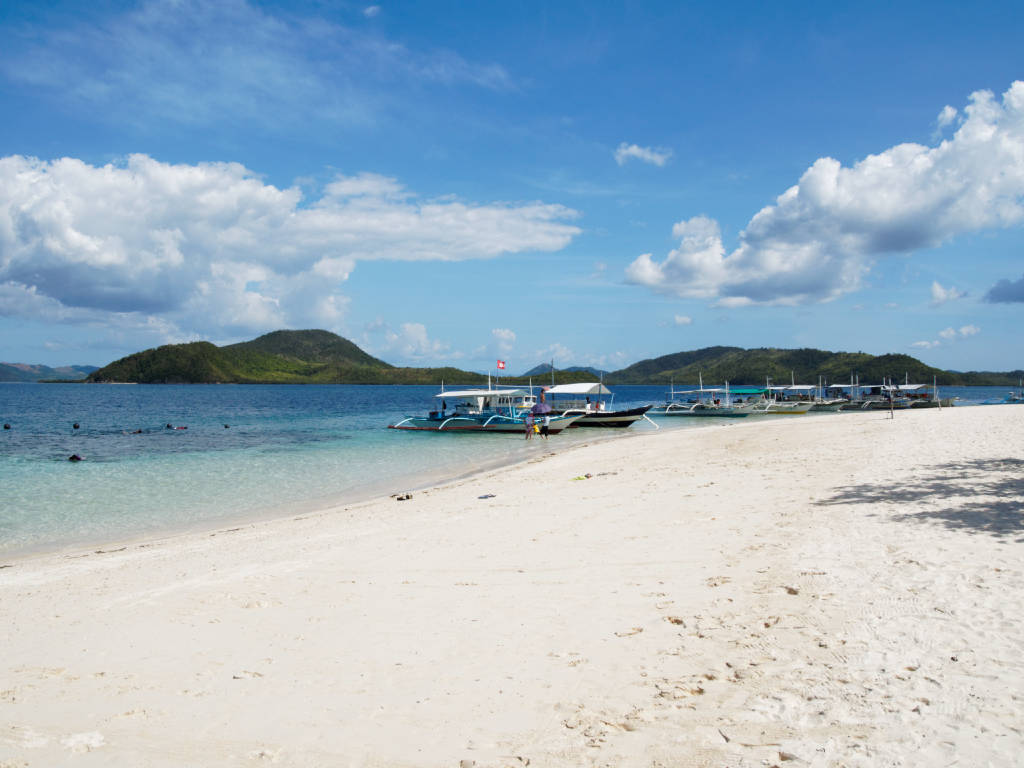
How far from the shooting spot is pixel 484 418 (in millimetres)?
47500

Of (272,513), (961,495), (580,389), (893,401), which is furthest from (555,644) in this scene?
(893,401)

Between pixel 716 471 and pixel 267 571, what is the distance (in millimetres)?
13316

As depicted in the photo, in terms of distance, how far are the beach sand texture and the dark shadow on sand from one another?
0.32 ft

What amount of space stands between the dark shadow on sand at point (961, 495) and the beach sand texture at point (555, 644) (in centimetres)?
10

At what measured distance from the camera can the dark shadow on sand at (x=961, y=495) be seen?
9617mm

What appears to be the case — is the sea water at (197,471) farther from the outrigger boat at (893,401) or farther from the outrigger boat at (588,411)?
the outrigger boat at (893,401)

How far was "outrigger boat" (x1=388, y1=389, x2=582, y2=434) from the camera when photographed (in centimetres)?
4681

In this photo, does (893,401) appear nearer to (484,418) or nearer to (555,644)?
(484,418)

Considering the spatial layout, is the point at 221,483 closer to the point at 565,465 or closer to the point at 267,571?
the point at 565,465


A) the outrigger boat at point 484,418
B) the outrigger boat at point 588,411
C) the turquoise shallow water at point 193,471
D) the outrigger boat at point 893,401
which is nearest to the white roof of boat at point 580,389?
the outrigger boat at point 588,411

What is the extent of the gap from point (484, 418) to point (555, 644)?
41355 millimetres

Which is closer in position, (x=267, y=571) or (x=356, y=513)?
(x=267, y=571)

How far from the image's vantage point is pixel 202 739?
4805 millimetres

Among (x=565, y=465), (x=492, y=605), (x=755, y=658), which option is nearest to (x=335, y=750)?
(x=492, y=605)
